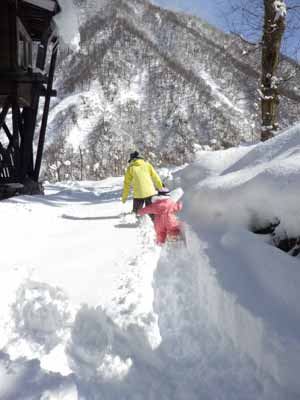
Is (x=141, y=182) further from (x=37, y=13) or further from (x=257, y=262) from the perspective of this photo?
(x=37, y=13)

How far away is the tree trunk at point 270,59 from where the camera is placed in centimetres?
814

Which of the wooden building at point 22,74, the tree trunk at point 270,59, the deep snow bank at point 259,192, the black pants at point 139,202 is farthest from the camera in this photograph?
the tree trunk at point 270,59

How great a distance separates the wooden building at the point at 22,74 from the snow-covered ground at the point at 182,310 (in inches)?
211

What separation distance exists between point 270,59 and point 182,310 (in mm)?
7359

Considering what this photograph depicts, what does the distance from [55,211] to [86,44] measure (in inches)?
3502

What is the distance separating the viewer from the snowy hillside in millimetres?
63625

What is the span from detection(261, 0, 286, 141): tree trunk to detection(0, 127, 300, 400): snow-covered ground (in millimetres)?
5381

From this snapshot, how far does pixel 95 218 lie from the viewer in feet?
21.0

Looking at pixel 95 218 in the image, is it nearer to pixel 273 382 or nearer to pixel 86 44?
pixel 273 382

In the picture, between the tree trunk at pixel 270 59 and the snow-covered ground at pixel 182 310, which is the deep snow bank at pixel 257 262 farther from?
the tree trunk at pixel 270 59

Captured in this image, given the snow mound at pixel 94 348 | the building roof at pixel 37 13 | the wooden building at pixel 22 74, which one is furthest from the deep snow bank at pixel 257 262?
the building roof at pixel 37 13

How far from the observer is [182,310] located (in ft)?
9.31

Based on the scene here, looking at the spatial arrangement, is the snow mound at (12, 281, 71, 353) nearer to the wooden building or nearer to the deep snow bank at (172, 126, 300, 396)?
the deep snow bank at (172, 126, 300, 396)

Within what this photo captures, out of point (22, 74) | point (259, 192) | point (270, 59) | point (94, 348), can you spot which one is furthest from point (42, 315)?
point (270, 59)
